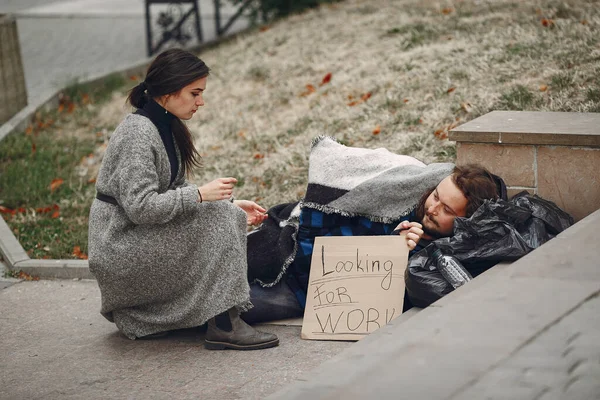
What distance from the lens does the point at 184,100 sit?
3.96 metres

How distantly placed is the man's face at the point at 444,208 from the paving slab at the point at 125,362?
2.29ft

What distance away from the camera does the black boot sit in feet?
13.2

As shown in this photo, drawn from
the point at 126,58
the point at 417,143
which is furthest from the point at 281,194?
the point at 126,58

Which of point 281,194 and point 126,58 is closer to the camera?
point 281,194

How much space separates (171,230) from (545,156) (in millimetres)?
1922

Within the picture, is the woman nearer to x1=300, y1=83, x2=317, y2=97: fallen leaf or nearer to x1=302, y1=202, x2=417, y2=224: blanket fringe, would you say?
x1=302, y1=202, x2=417, y2=224: blanket fringe

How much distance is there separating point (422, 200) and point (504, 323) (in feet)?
4.53

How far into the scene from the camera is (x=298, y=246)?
4484 mm

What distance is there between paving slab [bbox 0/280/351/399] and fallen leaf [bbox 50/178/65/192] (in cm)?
264

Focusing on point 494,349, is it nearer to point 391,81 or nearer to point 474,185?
point 474,185

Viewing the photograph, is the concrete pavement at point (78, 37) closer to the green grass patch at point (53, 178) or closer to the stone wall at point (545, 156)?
the green grass patch at point (53, 178)

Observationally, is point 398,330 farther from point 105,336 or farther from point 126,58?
point 126,58

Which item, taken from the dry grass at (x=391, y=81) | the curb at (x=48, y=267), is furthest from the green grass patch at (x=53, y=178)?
the dry grass at (x=391, y=81)

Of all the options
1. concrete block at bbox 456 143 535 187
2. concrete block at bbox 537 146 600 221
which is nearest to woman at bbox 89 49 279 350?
concrete block at bbox 456 143 535 187
